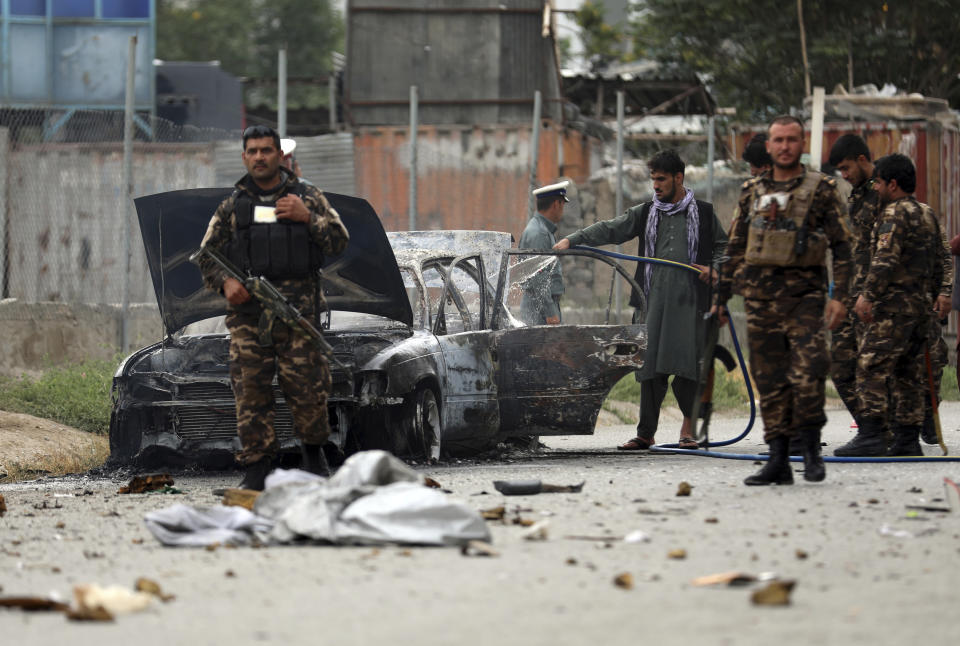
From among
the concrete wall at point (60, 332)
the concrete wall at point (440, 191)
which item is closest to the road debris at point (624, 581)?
the concrete wall at point (60, 332)

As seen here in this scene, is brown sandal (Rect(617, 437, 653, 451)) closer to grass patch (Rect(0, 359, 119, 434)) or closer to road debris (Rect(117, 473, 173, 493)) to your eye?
road debris (Rect(117, 473, 173, 493))

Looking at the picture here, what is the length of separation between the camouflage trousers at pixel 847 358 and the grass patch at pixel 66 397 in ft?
16.5

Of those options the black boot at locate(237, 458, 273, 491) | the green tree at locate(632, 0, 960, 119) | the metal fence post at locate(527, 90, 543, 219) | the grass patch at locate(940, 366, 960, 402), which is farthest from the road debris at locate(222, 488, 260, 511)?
the green tree at locate(632, 0, 960, 119)

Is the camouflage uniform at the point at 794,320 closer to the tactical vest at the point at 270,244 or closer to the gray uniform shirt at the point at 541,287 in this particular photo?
the tactical vest at the point at 270,244

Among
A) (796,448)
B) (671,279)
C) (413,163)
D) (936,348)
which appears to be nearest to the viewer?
(796,448)

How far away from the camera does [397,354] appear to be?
8195 millimetres

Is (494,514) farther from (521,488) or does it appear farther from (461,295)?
(461,295)

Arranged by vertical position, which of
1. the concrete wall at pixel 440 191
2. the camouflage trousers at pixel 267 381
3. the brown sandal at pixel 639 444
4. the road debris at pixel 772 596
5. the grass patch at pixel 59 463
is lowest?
the grass patch at pixel 59 463

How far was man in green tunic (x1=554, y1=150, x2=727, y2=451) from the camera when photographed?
30.5 ft

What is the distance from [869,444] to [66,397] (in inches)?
231

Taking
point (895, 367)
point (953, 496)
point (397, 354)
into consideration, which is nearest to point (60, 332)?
point (397, 354)

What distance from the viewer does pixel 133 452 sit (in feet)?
27.6

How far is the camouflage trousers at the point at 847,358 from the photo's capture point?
29.4 ft

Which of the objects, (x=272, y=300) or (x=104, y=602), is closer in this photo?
(x=104, y=602)
